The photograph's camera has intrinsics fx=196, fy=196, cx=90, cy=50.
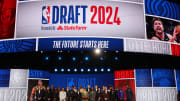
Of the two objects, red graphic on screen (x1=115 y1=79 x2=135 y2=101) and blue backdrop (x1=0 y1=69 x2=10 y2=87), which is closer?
blue backdrop (x1=0 y1=69 x2=10 y2=87)

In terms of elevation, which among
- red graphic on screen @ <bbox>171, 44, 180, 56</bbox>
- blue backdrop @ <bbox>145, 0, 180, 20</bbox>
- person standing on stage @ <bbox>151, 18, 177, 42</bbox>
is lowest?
red graphic on screen @ <bbox>171, 44, 180, 56</bbox>

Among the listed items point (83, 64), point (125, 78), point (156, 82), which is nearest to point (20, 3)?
point (83, 64)

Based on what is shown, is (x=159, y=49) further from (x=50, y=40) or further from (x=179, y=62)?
(x=50, y=40)

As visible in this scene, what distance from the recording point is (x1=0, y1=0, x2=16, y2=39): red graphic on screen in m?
14.1

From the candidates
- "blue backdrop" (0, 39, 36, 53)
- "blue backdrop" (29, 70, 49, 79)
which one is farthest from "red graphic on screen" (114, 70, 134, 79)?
"blue backdrop" (0, 39, 36, 53)

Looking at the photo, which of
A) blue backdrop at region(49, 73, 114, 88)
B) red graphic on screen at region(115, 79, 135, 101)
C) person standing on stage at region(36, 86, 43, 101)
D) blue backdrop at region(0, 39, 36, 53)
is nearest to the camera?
blue backdrop at region(0, 39, 36, 53)

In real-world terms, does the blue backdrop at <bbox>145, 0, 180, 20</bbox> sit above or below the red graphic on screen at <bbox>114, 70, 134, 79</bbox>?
above

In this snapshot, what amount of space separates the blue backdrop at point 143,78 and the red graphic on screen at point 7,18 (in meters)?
10.1

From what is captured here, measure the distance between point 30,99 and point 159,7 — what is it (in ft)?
40.6

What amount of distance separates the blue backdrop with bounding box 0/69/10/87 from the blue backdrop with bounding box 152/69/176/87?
11.4 metres

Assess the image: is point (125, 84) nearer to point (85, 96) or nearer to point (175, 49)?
point (85, 96)

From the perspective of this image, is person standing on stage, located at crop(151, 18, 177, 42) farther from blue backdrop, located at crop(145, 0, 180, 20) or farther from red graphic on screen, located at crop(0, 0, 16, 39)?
red graphic on screen, located at crop(0, 0, 16, 39)

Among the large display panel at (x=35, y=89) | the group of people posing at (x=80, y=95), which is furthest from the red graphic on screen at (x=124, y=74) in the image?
the large display panel at (x=35, y=89)

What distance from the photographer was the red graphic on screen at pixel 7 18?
46.1 ft
